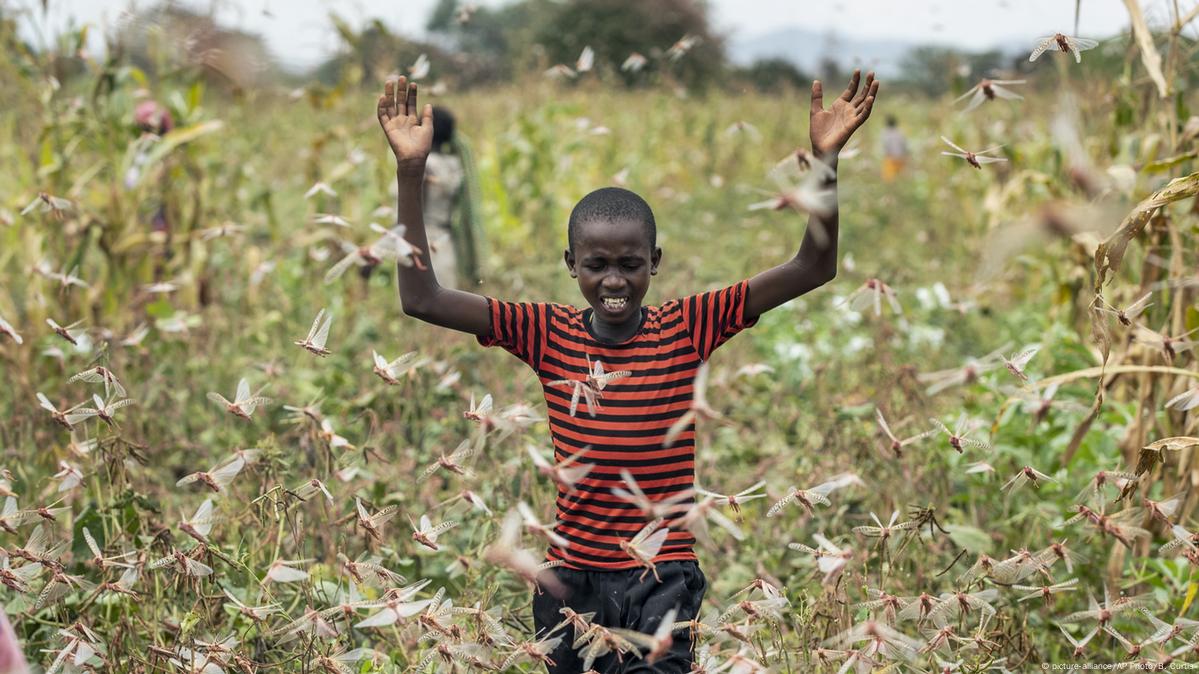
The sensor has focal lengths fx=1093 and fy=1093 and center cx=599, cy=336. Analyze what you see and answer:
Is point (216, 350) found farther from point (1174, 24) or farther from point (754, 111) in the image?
point (754, 111)

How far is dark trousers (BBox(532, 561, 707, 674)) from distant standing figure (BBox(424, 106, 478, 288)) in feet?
10.9

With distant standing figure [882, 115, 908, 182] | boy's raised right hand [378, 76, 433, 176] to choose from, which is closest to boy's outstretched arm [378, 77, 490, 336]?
boy's raised right hand [378, 76, 433, 176]

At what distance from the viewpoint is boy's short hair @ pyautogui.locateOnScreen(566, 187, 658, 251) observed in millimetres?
1816

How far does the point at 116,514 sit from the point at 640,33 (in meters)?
23.4

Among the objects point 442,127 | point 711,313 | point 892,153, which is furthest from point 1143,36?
point 892,153

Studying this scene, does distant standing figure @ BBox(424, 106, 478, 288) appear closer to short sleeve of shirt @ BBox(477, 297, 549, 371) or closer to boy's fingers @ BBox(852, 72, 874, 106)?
short sleeve of shirt @ BBox(477, 297, 549, 371)

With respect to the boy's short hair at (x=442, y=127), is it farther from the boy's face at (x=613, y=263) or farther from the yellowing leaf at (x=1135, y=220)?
the yellowing leaf at (x=1135, y=220)

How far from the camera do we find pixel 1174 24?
2.68 m

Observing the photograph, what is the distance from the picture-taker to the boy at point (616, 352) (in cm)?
183

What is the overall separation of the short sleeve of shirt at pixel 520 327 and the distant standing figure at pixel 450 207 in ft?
10.3

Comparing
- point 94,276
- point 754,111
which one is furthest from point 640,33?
point 94,276

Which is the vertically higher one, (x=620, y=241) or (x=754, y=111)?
(x=620, y=241)

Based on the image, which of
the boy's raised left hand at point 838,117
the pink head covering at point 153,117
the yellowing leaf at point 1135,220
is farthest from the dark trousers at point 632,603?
the pink head covering at point 153,117

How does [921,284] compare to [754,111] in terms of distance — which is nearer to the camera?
[921,284]
